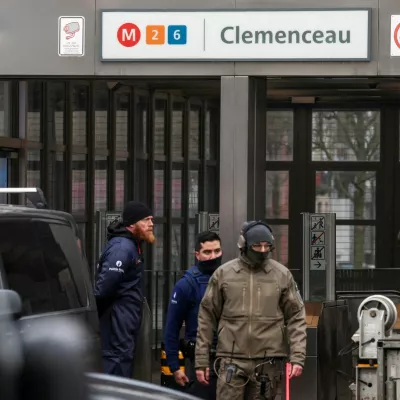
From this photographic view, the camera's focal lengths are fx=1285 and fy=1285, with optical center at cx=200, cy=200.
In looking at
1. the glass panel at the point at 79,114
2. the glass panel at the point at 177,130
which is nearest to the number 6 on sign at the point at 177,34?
the glass panel at the point at 79,114

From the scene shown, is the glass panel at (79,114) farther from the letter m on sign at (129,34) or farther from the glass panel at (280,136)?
the glass panel at (280,136)

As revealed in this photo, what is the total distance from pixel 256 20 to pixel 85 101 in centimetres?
683

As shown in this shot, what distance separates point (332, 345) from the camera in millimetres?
10953

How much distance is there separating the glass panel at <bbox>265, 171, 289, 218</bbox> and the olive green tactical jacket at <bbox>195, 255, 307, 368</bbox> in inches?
581

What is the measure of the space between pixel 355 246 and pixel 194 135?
3.90 m

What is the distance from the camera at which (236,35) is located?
33.0 ft

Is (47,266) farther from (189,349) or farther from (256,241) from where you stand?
(189,349)

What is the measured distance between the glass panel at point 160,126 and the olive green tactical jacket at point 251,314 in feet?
37.3

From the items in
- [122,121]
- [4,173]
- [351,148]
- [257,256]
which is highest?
[122,121]

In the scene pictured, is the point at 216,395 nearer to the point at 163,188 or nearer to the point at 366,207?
the point at 163,188

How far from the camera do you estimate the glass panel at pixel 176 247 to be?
770 inches

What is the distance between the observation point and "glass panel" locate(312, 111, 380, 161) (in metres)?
22.4

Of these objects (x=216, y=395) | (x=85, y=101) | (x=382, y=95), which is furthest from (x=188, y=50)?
(x=382, y=95)

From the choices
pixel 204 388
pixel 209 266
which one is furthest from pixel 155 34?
pixel 204 388
